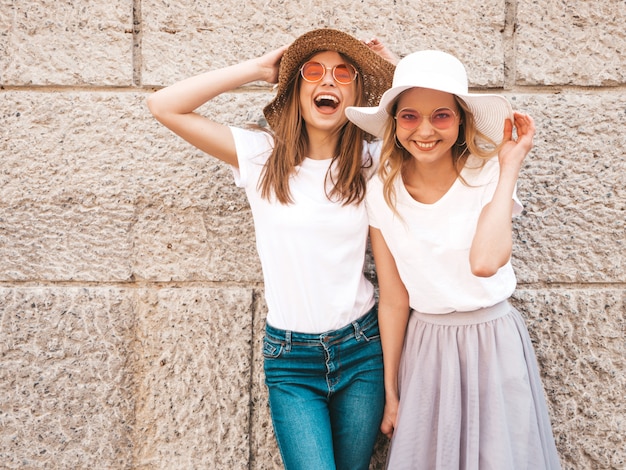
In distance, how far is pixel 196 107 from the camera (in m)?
1.98

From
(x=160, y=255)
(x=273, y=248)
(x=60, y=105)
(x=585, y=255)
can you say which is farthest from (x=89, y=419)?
(x=585, y=255)

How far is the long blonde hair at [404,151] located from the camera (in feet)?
6.16

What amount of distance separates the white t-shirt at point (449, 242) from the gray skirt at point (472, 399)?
0.09m

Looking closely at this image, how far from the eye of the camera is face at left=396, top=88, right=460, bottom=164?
5.90 ft

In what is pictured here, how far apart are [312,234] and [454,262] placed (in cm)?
53

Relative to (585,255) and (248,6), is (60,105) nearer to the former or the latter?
(248,6)

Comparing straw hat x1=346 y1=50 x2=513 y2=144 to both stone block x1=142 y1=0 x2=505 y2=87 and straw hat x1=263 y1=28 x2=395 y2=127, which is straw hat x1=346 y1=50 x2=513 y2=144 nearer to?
straw hat x1=263 y1=28 x2=395 y2=127

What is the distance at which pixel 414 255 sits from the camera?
6.20 feet

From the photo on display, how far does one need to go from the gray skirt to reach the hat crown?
Answer: 2.70 ft

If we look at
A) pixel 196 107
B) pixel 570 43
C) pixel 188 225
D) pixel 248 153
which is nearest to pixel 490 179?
pixel 248 153

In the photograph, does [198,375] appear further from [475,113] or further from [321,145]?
[475,113]

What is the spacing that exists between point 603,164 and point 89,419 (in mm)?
2674

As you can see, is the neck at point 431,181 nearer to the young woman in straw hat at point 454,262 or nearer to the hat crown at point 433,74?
the young woman in straw hat at point 454,262

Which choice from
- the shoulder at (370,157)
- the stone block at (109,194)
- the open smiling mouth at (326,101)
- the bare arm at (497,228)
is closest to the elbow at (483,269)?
the bare arm at (497,228)
